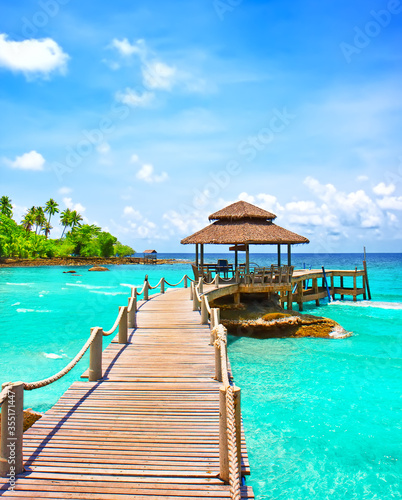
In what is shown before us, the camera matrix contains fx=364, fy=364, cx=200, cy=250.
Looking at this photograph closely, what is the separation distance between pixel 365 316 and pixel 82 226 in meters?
63.9

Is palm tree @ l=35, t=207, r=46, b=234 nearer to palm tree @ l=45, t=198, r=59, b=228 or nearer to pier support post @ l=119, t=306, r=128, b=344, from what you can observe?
palm tree @ l=45, t=198, r=59, b=228

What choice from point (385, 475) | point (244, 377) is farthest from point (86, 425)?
point (244, 377)

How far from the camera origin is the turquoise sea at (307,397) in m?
6.69

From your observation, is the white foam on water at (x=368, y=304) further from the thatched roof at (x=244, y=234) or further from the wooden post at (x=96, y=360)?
the wooden post at (x=96, y=360)

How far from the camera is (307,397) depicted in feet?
32.6

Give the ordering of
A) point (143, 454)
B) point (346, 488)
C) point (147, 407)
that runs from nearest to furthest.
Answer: point (143, 454)
point (147, 407)
point (346, 488)

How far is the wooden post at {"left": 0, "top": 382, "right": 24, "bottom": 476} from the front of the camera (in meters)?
3.54

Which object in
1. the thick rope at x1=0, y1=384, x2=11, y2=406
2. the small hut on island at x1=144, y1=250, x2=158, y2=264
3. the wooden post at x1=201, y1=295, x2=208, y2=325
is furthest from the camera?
the small hut on island at x1=144, y1=250, x2=158, y2=264

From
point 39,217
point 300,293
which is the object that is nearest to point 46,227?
point 39,217

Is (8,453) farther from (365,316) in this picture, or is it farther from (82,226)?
(82,226)

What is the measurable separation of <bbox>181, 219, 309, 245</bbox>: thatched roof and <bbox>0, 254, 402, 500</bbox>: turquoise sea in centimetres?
495

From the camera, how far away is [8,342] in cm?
1583

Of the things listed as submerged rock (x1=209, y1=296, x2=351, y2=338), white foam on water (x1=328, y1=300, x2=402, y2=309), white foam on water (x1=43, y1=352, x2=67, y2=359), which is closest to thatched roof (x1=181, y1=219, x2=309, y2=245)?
submerged rock (x1=209, y1=296, x2=351, y2=338)

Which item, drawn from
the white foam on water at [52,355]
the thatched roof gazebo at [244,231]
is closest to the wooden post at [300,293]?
the thatched roof gazebo at [244,231]
